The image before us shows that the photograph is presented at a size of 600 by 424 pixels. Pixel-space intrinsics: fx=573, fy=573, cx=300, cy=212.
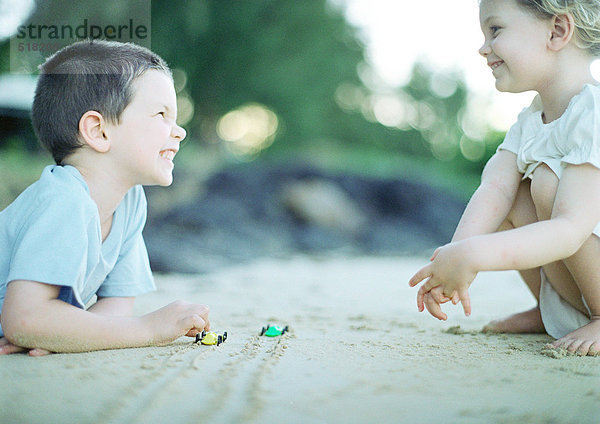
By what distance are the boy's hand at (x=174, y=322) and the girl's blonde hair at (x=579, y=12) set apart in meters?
1.36

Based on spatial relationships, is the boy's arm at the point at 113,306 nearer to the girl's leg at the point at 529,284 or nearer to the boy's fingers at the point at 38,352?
the boy's fingers at the point at 38,352

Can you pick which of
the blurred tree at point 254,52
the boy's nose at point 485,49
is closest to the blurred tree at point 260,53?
→ the blurred tree at point 254,52

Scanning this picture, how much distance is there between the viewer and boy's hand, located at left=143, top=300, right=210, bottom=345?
158cm

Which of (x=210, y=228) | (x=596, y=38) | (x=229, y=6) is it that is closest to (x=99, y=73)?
(x=596, y=38)

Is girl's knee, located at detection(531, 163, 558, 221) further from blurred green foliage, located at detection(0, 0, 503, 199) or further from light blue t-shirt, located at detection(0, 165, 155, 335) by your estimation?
blurred green foliage, located at detection(0, 0, 503, 199)

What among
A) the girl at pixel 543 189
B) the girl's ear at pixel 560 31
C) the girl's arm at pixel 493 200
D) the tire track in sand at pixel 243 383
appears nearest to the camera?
the tire track in sand at pixel 243 383

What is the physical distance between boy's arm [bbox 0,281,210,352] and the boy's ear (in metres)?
0.45

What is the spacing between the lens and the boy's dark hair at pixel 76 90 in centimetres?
173

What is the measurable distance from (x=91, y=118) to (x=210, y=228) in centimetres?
465

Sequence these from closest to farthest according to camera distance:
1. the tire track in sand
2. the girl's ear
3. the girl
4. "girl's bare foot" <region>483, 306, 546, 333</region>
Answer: the tire track in sand, the girl, the girl's ear, "girl's bare foot" <region>483, 306, 546, 333</region>

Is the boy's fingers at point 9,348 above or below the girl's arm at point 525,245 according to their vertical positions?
below

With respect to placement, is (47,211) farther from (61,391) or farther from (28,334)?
(61,391)

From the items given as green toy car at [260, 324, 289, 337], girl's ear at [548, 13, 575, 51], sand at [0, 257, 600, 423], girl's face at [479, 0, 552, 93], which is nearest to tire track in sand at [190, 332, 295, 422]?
sand at [0, 257, 600, 423]

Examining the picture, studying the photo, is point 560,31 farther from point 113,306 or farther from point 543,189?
point 113,306
